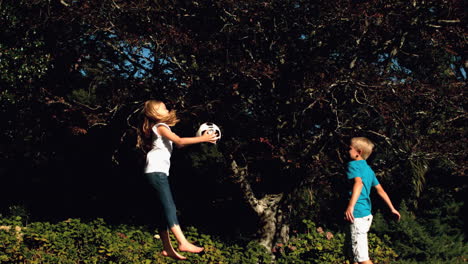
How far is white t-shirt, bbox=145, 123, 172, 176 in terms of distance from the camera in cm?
382

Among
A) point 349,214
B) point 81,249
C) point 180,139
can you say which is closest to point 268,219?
point 81,249

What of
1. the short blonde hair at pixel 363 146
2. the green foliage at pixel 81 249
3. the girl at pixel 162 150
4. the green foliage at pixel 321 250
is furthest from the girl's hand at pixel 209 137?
the green foliage at pixel 321 250

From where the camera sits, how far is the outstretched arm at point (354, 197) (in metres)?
4.32

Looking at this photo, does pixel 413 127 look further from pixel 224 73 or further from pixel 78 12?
pixel 78 12

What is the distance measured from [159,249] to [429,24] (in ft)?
19.5

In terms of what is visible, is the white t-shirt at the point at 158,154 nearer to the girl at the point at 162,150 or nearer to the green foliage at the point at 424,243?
the girl at the point at 162,150

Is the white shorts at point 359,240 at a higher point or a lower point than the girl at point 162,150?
lower

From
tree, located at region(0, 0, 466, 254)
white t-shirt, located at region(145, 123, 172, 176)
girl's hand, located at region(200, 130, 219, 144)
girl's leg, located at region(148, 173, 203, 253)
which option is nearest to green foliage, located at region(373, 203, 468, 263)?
tree, located at region(0, 0, 466, 254)

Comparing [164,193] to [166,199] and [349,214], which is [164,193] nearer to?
[166,199]

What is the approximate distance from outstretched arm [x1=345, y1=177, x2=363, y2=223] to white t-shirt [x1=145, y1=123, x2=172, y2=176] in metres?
1.79

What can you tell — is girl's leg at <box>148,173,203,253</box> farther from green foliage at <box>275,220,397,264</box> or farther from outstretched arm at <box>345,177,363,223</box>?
green foliage at <box>275,220,397,264</box>

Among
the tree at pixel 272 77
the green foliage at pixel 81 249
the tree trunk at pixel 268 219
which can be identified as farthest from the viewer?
the tree trunk at pixel 268 219

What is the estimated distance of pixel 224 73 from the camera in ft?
23.6

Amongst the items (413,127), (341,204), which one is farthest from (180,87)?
(341,204)
